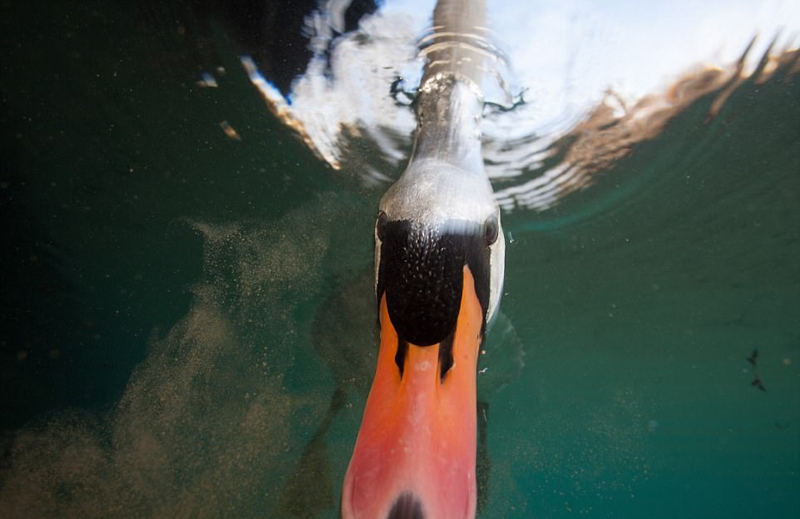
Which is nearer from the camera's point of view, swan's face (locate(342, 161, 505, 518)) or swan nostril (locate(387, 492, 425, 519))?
swan nostril (locate(387, 492, 425, 519))

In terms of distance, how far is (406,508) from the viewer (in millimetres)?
1984

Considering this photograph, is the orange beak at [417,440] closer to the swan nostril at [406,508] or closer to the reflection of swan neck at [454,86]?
the swan nostril at [406,508]

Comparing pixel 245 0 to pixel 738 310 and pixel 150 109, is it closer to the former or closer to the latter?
pixel 150 109

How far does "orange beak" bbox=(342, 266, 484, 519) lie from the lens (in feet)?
6.66

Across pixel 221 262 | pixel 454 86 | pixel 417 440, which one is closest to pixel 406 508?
pixel 417 440

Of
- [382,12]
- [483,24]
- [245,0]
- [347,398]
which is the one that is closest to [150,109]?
[245,0]

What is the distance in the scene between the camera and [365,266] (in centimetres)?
946

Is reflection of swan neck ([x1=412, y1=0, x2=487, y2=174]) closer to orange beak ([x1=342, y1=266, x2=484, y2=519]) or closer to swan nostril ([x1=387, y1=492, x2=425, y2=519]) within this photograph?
orange beak ([x1=342, y1=266, x2=484, y2=519])

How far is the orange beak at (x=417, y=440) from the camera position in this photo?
2029 mm

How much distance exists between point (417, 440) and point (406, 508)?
0.30 meters

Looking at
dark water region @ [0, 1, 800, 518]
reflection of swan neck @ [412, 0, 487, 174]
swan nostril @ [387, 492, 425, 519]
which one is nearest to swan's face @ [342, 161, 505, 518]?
swan nostril @ [387, 492, 425, 519]

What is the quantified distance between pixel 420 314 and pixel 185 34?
4.33 metres

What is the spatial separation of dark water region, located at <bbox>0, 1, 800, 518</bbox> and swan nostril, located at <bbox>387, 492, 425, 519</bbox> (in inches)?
176

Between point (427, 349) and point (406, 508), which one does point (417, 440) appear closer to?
point (406, 508)
